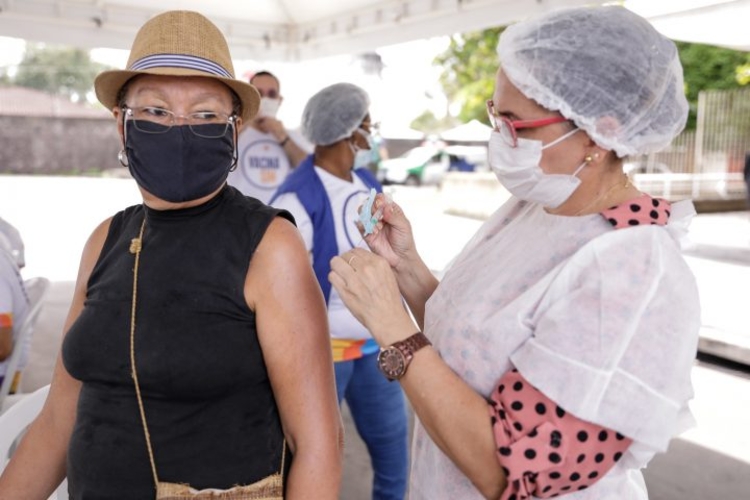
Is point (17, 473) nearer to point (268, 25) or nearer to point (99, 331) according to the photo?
point (99, 331)

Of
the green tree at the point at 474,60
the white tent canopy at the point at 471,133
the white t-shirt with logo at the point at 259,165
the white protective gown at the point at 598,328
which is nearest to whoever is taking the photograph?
the white protective gown at the point at 598,328

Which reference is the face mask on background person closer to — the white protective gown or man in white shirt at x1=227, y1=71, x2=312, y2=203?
man in white shirt at x1=227, y1=71, x2=312, y2=203

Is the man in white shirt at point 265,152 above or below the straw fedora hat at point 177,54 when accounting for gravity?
below

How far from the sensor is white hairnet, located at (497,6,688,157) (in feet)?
4.18

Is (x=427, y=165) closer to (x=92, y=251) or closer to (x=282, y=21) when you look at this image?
(x=282, y=21)

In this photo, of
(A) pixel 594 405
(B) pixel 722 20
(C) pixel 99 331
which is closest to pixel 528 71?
(A) pixel 594 405

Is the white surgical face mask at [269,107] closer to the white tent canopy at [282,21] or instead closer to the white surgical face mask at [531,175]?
the white tent canopy at [282,21]

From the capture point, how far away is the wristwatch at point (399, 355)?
51.3 inches

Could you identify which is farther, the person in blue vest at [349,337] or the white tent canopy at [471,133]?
the white tent canopy at [471,133]

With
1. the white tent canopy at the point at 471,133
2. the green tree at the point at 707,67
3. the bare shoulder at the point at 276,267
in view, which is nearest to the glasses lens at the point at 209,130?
the bare shoulder at the point at 276,267

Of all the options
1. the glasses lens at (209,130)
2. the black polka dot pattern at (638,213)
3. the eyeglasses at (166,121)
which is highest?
the eyeglasses at (166,121)

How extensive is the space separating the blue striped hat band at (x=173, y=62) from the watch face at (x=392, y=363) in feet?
2.29

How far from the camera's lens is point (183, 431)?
138 cm

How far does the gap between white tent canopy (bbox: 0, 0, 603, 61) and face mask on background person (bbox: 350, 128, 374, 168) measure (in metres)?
1.95
